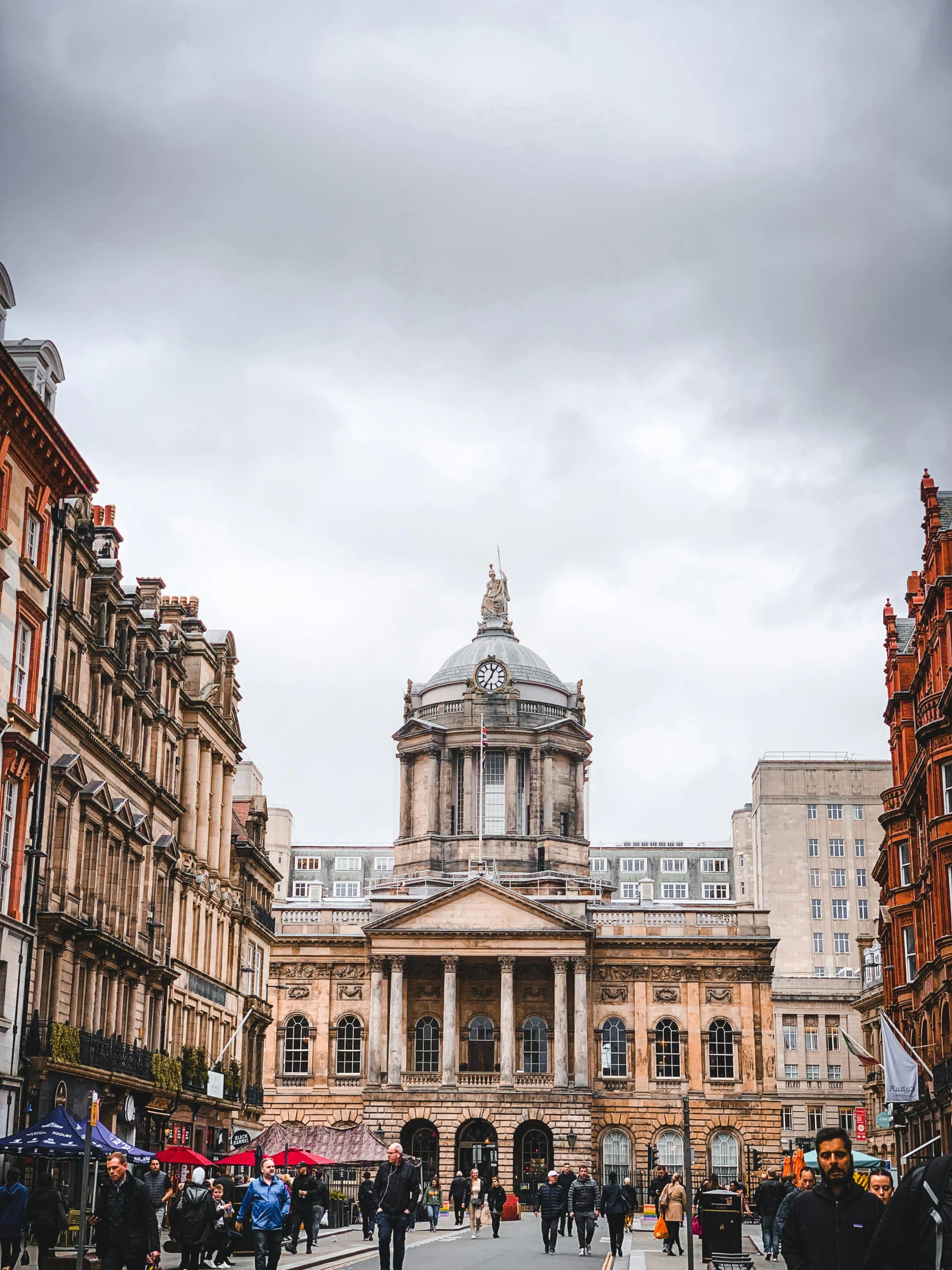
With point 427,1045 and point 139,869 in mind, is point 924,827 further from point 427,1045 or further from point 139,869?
point 427,1045

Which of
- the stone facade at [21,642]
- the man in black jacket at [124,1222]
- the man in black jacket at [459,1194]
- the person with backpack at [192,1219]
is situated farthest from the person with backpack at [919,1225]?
the man in black jacket at [459,1194]

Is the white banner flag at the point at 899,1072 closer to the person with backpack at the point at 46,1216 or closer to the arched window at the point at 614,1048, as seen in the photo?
the person with backpack at the point at 46,1216

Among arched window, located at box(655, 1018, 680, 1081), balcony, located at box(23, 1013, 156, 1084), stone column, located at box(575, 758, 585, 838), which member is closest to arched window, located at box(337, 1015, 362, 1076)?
arched window, located at box(655, 1018, 680, 1081)

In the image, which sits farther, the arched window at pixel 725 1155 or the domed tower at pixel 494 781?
the domed tower at pixel 494 781

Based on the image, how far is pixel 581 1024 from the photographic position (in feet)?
285

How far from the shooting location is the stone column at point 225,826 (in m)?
60.9

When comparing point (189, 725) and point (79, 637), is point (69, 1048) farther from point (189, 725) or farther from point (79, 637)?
point (189, 725)

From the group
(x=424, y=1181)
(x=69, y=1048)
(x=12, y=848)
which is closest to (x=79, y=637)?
(x=12, y=848)

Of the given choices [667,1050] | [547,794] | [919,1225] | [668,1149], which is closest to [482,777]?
[547,794]

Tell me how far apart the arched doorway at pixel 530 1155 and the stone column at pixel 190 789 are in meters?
36.3

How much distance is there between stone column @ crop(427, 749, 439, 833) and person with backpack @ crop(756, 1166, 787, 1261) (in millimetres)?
59092

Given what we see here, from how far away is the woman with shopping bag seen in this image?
123 ft

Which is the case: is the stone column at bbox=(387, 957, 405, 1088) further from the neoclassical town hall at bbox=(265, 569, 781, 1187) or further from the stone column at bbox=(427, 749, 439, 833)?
the stone column at bbox=(427, 749, 439, 833)

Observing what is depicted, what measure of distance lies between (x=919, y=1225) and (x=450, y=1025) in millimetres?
79615
